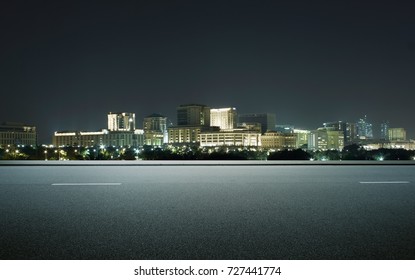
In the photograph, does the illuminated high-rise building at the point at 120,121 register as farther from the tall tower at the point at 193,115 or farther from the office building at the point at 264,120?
the office building at the point at 264,120

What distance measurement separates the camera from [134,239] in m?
3.49

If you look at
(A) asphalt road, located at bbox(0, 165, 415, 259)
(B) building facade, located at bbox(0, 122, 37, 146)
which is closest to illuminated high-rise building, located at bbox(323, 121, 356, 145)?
(B) building facade, located at bbox(0, 122, 37, 146)

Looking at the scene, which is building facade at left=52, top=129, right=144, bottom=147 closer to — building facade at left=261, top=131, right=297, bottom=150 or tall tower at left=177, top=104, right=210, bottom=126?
tall tower at left=177, top=104, right=210, bottom=126

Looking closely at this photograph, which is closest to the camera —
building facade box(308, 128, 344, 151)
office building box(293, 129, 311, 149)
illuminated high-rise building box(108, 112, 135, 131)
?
building facade box(308, 128, 344, 151)

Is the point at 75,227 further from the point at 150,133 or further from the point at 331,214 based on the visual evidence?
the point at 150,133

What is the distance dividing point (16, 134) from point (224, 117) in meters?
76.7

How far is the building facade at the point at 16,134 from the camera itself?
115 m

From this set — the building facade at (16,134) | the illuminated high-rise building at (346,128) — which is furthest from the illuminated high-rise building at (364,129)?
the building facade at (16,134)

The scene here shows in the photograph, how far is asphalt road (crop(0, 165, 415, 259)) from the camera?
3.14 metres

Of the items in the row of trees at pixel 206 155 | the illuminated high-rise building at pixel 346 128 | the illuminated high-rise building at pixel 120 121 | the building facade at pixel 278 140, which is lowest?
the row of trees at pixel 206 155

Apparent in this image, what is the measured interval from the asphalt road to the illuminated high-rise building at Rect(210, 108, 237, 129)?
6167 inches

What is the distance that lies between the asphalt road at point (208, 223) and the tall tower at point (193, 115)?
500ft

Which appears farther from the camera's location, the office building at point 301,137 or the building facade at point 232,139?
the office building at point 301,137
